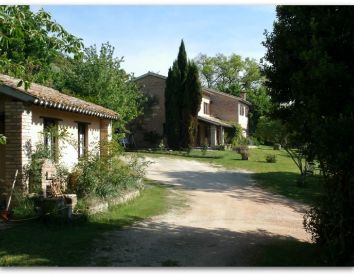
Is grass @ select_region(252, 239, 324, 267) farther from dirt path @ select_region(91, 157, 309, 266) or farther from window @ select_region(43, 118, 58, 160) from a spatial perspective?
window @ select_region(43, 118, 58, 160)

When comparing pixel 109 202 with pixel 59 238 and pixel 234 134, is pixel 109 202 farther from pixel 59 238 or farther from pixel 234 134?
pixel 234 134

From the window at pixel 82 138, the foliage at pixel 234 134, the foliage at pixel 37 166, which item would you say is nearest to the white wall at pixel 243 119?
the foliage at pixel 234 134

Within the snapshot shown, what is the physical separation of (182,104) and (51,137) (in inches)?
1031

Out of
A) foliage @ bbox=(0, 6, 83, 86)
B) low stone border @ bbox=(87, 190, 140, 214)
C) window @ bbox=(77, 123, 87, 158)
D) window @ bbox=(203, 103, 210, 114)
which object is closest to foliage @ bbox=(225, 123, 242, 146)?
window @ bbox=(203, 103, 210, 114)

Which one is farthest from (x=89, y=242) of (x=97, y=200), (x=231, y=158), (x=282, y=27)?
(x=231, y=158)

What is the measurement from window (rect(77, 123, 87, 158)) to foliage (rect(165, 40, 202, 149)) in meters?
22.3

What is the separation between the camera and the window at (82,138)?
1603 centimetres

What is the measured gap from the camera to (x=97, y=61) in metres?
26.6

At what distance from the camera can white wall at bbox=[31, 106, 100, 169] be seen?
12.5 m

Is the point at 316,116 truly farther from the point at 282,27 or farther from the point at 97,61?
the point at 97,61

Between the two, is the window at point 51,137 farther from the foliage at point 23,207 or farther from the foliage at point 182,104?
the foliage at point 182,104

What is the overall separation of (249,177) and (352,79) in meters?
18.1

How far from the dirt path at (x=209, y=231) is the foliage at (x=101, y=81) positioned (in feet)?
23.5

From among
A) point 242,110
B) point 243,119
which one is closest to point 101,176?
point 242,110
